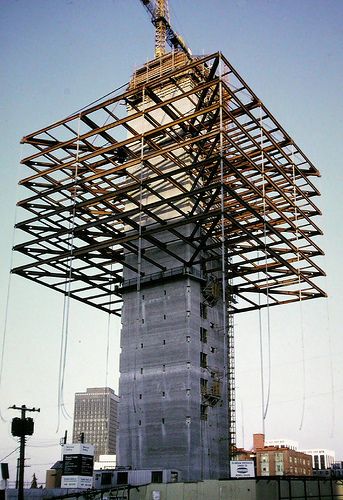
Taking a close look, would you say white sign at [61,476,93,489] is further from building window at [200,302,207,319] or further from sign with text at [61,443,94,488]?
building window at [200,302,207,319]

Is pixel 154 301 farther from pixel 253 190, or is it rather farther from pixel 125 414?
pixel 253 190

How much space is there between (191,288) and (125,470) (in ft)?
73.9

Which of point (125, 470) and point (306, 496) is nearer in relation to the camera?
point (306, 496)

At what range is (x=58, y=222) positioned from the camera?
3135 inches

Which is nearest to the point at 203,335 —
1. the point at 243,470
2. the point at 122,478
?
the point at 122,478

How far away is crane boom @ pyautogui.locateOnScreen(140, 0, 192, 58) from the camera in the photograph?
95875 millimetres

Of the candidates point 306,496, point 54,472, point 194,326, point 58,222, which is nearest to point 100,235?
point 58,222

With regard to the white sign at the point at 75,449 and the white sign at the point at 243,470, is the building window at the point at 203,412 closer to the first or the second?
the white sign at the point at 75,449

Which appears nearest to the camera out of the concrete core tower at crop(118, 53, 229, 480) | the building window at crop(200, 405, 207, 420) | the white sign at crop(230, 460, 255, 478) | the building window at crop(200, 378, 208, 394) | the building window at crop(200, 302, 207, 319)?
the white sign at crop(230, 460, 255, 478)

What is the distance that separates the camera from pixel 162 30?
96.9 m

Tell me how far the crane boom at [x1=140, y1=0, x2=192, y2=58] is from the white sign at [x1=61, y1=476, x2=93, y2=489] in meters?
61.4

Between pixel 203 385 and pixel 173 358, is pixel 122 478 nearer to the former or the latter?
pixel 203 385

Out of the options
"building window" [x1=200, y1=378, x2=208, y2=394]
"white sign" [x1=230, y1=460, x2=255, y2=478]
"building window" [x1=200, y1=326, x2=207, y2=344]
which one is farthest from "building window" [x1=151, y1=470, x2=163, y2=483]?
"building window" [x1=200, y1=326, x2=207, y2=344]

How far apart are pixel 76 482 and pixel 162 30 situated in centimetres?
6733
